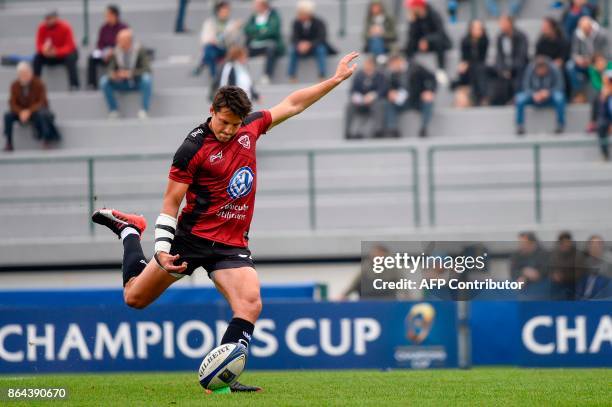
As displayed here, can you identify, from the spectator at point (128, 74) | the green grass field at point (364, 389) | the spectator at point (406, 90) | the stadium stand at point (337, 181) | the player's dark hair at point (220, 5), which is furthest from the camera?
the player's dark hair at point (220, 5)

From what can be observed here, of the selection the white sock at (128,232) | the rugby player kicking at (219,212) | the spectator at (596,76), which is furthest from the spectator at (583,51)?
the white sock at (128,232)

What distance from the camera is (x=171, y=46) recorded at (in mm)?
25078

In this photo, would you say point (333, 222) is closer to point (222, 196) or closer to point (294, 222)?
point (294, 222)

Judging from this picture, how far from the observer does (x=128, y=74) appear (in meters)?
23.0

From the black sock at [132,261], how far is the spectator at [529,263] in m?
5.78

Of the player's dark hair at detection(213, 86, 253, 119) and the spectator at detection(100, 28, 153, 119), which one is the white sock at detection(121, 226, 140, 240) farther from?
the spectator at detection(100, 28, 153, 119)

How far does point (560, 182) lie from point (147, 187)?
6607 mm

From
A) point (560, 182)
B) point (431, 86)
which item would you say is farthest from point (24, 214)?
point (560, 182)

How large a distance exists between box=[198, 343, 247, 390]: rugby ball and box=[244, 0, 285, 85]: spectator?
1386 centimetres

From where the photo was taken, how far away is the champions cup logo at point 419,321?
1513cm

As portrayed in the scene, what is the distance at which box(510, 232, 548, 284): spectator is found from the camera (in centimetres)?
1546

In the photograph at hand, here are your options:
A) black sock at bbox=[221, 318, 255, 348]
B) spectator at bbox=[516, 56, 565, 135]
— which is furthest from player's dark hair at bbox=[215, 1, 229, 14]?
black sock at bbox=[221, 318, 255, 348]

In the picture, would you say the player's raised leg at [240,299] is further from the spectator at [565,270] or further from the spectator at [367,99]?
the spectator at [367,99]

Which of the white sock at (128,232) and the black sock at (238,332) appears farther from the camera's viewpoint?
the white sock at (128,232)
